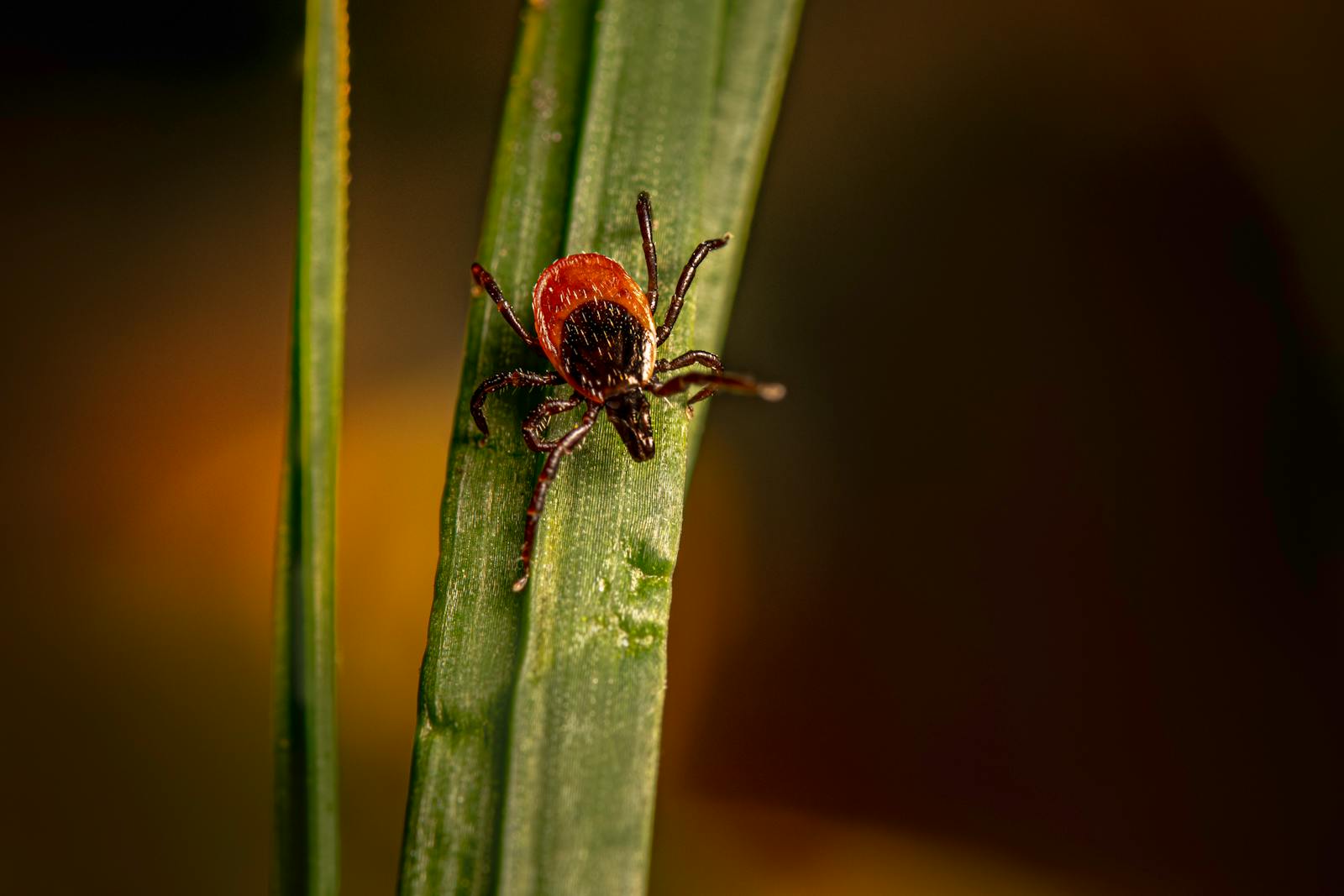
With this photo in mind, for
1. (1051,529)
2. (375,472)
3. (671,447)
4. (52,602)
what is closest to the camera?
(671,447)

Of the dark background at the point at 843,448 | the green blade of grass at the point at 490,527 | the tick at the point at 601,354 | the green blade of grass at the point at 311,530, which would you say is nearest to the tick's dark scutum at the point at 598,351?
the tick at the point at 601,354

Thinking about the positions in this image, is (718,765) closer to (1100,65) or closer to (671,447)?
(671,447)

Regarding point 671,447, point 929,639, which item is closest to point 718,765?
point 929,639

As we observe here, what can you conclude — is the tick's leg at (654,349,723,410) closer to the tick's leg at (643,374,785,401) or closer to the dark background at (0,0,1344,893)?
the tick's leg at (643,374,785,401)

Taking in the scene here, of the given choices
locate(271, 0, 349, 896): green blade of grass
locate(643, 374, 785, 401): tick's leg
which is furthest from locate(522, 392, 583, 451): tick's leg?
locate(271, 0, 349, 896): green blade of grass

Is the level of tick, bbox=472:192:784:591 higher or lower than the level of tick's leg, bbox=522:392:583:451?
higher
